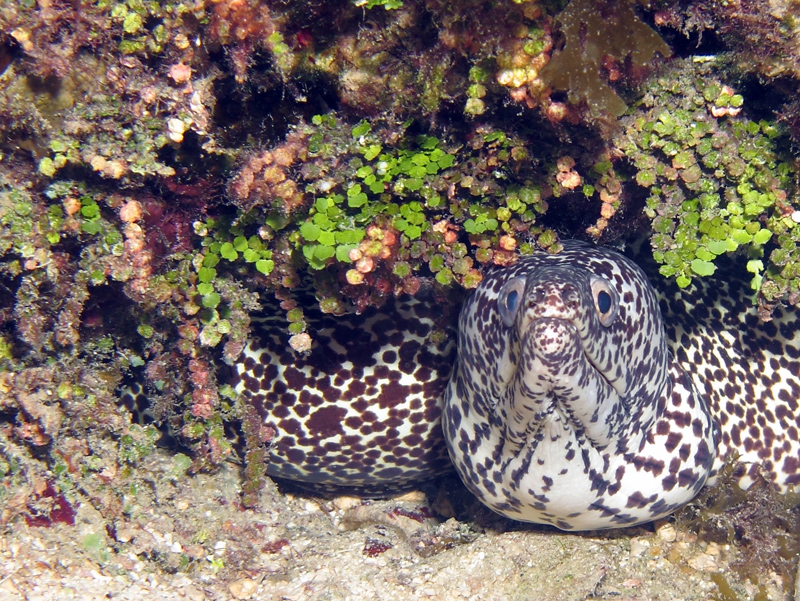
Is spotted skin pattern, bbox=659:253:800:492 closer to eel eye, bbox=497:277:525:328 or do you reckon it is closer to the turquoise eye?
the turquoise eye

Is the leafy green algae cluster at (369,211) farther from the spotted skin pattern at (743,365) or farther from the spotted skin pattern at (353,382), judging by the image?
the spotted skin pattern at (743,365)

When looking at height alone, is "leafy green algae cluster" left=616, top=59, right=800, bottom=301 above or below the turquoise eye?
above

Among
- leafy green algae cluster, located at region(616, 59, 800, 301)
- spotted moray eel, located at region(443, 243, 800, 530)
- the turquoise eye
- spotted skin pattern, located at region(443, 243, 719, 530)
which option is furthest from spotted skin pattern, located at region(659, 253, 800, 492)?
the turquoise eye

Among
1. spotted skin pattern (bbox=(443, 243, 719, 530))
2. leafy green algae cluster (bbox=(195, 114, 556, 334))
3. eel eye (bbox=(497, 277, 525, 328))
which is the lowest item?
spotted skin pattern (bbox=(443, 243, 719, 530))

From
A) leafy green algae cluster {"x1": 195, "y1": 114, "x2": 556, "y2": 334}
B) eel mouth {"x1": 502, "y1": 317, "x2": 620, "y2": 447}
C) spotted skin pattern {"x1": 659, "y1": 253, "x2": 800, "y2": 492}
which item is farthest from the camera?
spotted skin pattern {"x1": 659, "y1": 253, "x2": 800, "y2": 492}

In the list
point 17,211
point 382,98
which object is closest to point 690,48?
point 382,98

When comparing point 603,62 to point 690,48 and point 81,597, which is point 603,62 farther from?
point 81,597

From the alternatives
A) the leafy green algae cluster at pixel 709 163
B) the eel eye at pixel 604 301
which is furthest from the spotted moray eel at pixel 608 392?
the leafy green algae cluster at pixel 709 163

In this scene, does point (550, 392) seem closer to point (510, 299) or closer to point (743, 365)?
point (510, 299)

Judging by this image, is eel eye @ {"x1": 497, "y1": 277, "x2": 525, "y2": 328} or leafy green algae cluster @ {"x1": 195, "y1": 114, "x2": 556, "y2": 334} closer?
leafy green algae cluster @ {"x1": 195, "y1": 114, "x2": 556, "y2": 334}
